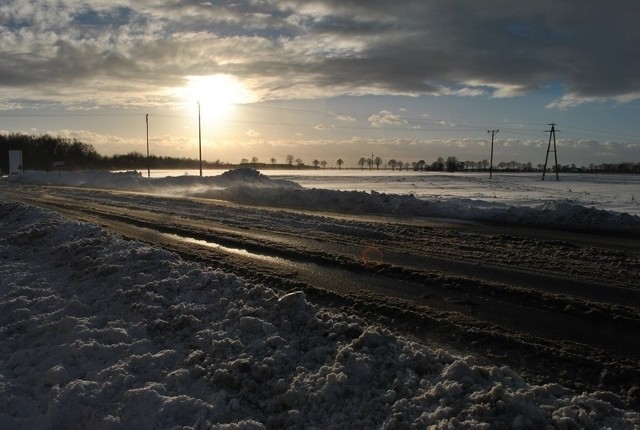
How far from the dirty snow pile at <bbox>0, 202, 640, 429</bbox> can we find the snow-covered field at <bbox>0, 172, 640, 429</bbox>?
0.04 feet

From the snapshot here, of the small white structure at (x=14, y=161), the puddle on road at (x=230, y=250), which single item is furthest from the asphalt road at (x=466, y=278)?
the small white structure at (x=14, y=161)

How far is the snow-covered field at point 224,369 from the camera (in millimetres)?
3766

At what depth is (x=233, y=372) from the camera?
4.50m

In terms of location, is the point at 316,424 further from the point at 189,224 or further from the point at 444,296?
the point at 189,224

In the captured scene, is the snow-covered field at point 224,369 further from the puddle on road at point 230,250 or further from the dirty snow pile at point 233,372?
the puddle on road at point 230,250

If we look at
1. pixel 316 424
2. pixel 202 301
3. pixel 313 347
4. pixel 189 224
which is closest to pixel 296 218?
pixel 189 224

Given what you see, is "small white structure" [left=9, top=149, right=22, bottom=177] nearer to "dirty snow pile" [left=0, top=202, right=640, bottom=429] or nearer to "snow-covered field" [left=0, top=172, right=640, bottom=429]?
"snow-covered field" [left=0, top=172, right=640, bottom=429]

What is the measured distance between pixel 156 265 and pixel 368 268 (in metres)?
3.70

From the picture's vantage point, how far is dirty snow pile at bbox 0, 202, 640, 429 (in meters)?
3.76

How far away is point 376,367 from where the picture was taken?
4.36 meters

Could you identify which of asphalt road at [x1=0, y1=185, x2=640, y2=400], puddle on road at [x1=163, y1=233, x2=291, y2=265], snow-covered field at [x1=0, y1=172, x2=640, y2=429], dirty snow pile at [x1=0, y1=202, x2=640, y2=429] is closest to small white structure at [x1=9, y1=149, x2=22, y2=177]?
asphalt road at [x1=0, y1=185, x2=640, y2=400]

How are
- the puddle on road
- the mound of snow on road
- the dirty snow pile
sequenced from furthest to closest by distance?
the mound of snow on road → the puddle on road → the dirty snow pile

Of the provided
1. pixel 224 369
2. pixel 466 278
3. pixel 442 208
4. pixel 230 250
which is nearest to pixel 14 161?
pixel 442 208

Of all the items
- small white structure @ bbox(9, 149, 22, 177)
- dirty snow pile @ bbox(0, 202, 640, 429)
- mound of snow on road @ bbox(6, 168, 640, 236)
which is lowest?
dirty snow pile @ bbox(0, 202, 640, 429)
